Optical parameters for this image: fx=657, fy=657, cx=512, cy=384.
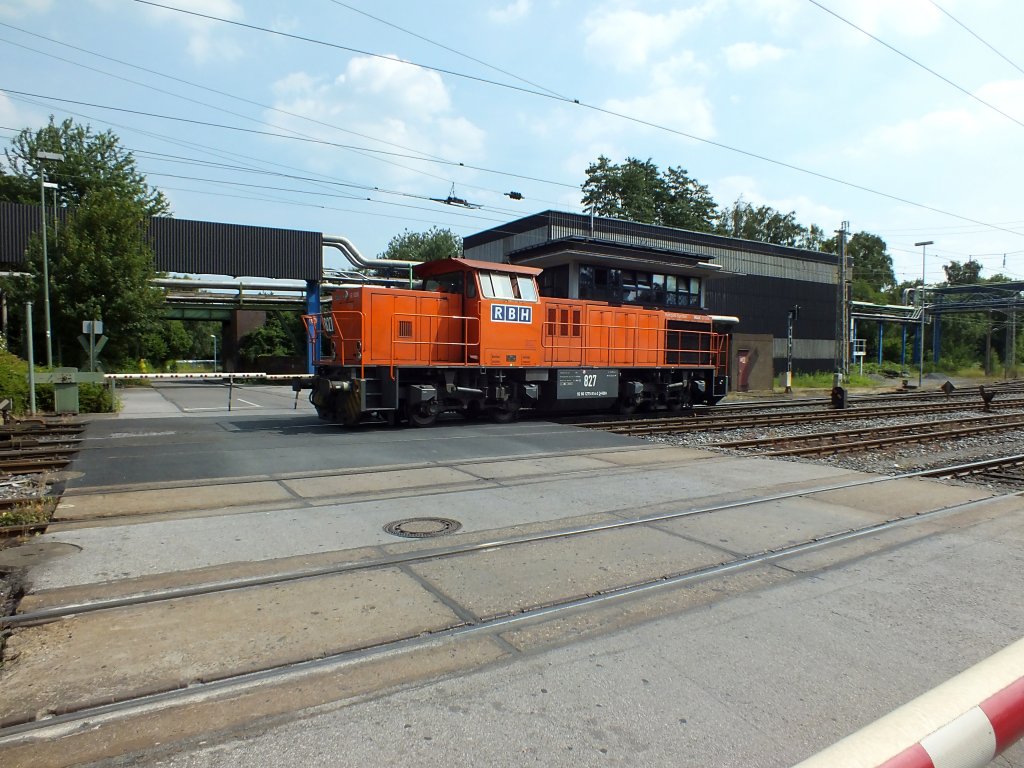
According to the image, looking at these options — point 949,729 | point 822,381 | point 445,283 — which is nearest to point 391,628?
A: point 949,729

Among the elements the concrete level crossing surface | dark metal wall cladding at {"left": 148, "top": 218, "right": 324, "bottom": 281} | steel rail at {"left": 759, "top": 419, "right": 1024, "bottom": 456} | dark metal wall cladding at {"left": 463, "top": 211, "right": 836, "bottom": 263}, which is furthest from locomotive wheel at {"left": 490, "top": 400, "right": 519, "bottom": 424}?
dark metal wall cladding at {"left": 148, "top": 218, "right": 324, "bottom": 281}

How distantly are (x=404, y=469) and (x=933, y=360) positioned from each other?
66.6 metres

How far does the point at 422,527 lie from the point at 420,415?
8676mm

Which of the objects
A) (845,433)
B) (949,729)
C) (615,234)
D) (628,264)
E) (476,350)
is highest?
(615,234)

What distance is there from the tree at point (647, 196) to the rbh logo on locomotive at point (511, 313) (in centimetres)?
4044

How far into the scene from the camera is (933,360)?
61812 mm

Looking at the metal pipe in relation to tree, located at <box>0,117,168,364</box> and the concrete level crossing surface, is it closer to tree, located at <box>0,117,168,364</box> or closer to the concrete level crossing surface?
tree, located at <box>0,117,168,364</box>

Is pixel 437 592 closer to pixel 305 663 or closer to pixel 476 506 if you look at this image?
pixel 305 663

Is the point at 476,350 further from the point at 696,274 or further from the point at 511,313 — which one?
the point at 696,274

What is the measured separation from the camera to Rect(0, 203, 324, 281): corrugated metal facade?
1302 inches

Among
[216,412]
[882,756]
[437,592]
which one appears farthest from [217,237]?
[882,756]

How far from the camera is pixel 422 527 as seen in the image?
257 inches

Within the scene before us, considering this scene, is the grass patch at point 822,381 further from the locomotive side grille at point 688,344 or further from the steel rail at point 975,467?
the steel rail at point 975,467

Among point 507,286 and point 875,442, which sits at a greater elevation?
point 507,286
